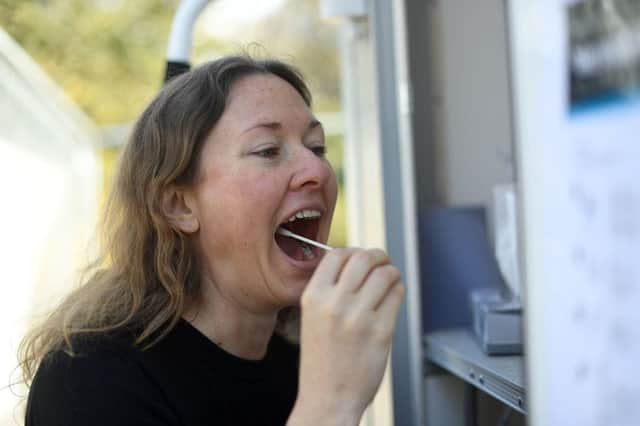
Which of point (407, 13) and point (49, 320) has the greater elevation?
point (407, 13)

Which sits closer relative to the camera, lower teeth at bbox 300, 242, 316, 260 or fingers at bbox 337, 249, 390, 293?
fingers at bbox 337, 249, 390, 293

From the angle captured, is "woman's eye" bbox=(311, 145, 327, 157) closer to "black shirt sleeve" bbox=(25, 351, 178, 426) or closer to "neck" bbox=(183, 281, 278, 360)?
"neck" bbox=(183, 281, 278, 360)

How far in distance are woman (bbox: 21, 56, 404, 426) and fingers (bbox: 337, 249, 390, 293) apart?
0.80 feet

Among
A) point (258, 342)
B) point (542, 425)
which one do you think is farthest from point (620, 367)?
point (258, 342)

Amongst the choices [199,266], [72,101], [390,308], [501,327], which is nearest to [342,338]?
[390,308]

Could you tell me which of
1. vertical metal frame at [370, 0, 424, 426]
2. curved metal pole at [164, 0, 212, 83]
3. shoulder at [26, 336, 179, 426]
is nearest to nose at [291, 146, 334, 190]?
shoulder at [26, 336, 179, 426]

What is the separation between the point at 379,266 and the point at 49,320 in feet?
2.24

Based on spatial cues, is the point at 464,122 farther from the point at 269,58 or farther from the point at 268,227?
the point at 268,227

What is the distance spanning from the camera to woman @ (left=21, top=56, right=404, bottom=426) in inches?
50.0

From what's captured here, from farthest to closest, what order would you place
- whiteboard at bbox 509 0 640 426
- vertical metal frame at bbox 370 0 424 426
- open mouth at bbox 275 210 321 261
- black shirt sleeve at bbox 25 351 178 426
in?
vertical metal frame at bbox 370 0 424 426 < open mouth at bbox 275 210 321 261 < black shirt sleeve at bbox 25 351 178 426 < whiteboard at bbox 509 0 640 426

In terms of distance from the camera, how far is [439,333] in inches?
71.8

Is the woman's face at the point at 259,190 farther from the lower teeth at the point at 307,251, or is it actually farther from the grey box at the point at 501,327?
the grey box at the point at 501,327

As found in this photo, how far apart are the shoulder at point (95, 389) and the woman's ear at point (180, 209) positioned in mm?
221

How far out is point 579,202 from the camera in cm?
71
